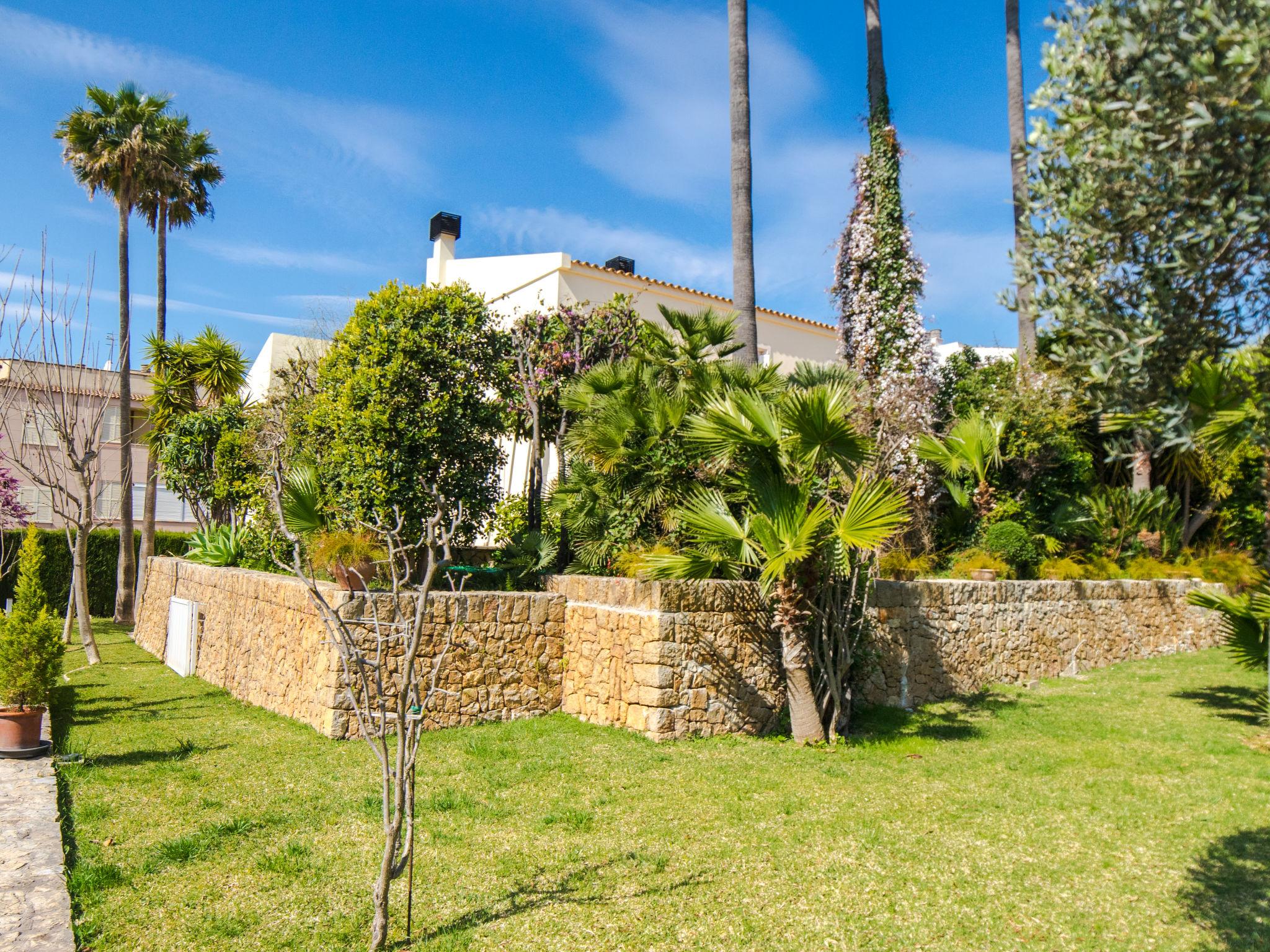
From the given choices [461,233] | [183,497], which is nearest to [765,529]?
[183,497]

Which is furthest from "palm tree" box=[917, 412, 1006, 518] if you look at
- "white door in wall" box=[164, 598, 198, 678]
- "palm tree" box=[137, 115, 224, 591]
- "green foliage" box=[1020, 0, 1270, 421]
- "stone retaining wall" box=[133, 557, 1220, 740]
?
"palm tree" box=[137, 115, 224, 591]

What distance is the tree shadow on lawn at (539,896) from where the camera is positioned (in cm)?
452

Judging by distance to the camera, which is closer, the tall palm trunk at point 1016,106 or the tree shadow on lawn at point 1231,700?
the tree shadow on lawn at point 1231,700

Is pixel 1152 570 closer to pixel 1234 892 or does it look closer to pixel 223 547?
pixel 1234 892

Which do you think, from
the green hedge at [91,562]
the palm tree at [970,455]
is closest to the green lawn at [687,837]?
the palm tree at [970,455]

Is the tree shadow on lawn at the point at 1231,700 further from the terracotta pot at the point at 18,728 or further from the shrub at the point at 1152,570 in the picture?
the terracotta pot at the point at 18,728

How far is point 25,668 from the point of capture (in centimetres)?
780

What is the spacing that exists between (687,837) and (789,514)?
344 cm

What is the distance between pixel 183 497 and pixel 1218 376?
1867cm

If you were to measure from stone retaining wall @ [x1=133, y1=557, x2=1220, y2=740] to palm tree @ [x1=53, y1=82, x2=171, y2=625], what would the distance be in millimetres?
8836

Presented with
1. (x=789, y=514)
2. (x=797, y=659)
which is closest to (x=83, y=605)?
(x=797, y=659)

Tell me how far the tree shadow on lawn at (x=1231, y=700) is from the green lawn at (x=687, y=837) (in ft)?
1.52

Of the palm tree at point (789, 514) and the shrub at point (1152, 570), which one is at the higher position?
the palm tree at point (789, 514)

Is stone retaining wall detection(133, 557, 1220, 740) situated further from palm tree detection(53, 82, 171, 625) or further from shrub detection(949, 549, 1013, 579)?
palm tree detection(53, 82, 171, 625)
